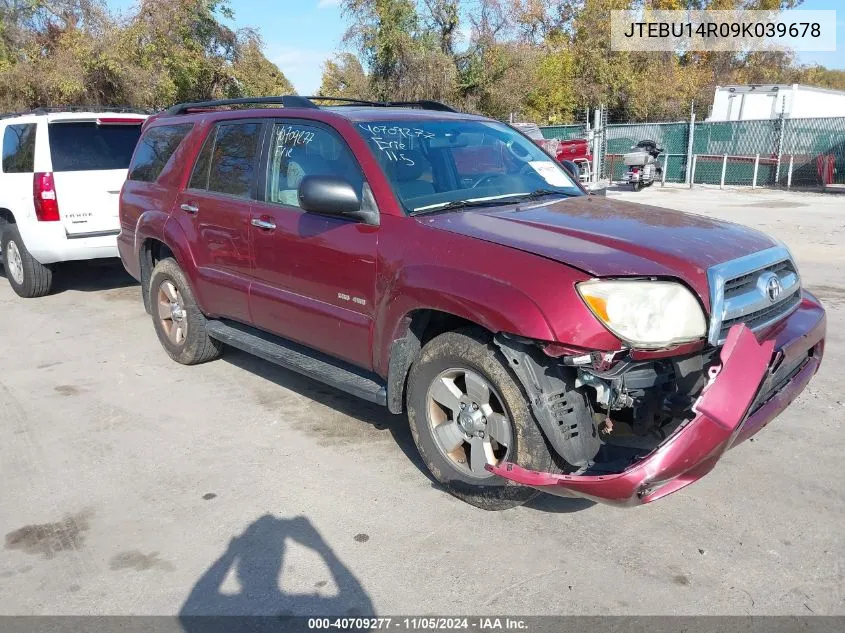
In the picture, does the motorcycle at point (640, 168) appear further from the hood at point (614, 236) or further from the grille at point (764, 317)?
the grille at point (764, 317)

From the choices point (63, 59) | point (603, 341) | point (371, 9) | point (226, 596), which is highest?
point (371, 9)

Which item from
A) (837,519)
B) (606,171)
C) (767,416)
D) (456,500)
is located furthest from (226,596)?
(606,171)

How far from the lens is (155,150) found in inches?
233

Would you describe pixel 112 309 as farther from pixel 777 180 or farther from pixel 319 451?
pixel 777 180

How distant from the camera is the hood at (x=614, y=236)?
303 centimetres

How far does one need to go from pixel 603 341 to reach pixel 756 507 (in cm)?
135

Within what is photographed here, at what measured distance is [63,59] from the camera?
21062 mm

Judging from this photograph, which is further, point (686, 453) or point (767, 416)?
point (767, 416)

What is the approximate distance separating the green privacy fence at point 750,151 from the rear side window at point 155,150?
19.0 m

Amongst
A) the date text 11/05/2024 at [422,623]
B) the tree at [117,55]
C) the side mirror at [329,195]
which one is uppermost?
the tree at [117,55]

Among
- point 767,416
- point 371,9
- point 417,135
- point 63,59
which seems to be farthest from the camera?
point 371,9

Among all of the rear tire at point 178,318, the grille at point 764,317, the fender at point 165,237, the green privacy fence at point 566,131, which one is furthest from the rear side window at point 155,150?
the green privacy fence at point 566,131

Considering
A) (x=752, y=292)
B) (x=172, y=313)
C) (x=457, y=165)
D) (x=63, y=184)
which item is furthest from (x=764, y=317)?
(x=63, y=184)

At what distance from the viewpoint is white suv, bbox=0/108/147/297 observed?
751 cm
